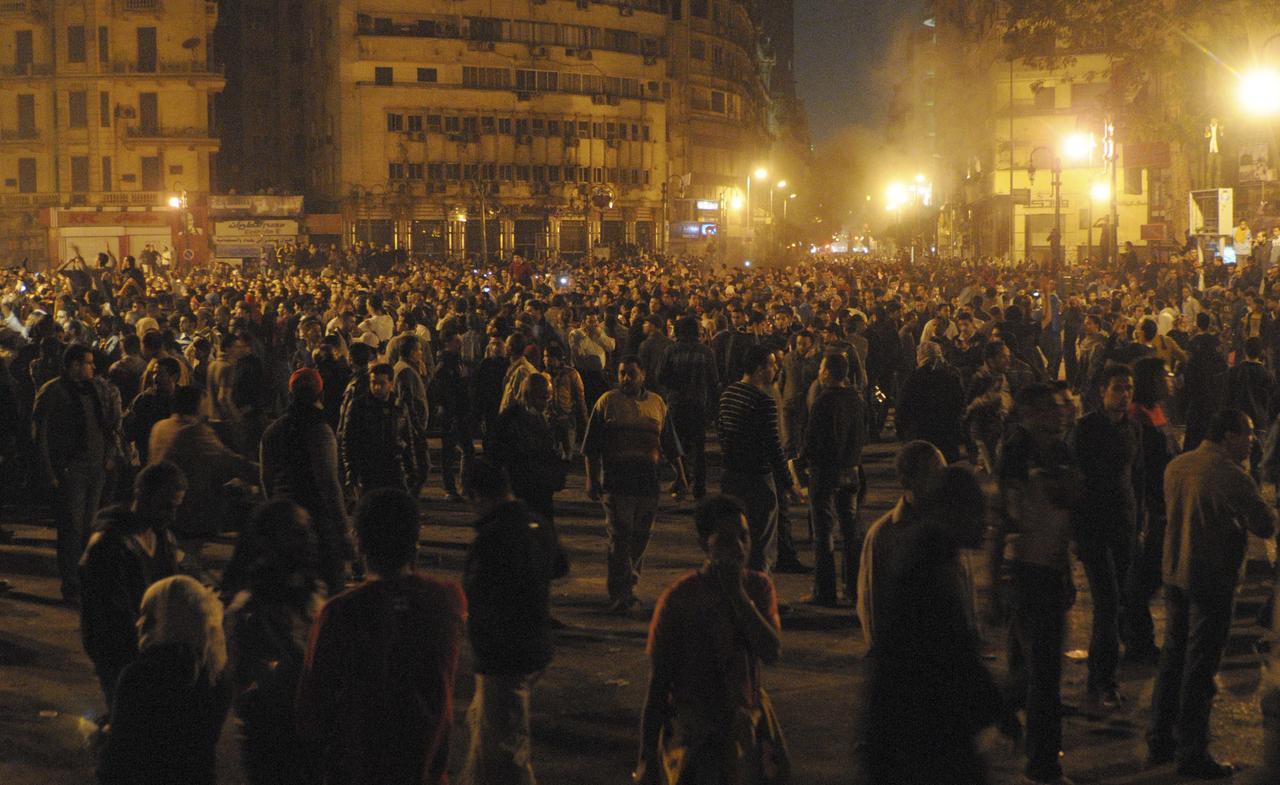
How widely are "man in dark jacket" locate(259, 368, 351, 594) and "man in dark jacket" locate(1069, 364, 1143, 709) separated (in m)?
4.06

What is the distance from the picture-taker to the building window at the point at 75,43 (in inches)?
3027

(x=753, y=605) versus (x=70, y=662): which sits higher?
(x=753, y=605)

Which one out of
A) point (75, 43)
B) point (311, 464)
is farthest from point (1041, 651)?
point (75, 43)

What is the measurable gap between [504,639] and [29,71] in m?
79.0

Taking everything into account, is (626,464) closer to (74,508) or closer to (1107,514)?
(1107,514)

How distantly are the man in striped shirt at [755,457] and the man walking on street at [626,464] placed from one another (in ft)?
1.56

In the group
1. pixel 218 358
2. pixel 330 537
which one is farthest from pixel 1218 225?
pixel 330 537

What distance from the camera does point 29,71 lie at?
252 feet

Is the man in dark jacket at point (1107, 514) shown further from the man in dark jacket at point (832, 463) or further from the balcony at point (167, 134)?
the balcony at point (167, 134)

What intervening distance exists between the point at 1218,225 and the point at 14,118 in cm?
6167

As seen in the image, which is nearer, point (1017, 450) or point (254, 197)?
point (1017, 450)

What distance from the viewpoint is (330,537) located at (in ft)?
29.0

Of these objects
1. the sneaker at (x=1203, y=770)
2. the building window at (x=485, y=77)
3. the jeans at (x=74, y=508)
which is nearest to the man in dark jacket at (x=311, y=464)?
the jeans at (x=74, y=508)

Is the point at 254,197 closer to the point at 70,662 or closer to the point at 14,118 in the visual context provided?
the point at 14,118
